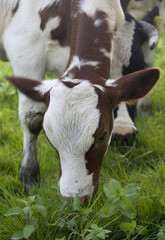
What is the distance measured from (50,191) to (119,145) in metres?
1.06

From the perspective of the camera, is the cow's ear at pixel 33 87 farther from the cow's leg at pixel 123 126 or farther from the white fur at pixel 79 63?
the cow's leg at pixel 123 126

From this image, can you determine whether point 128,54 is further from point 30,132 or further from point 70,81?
point 70,81

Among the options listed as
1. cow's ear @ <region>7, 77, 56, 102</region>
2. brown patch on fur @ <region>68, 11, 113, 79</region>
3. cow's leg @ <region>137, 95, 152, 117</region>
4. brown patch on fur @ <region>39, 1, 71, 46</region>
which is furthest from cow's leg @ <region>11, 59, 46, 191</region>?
cow's leg @ <region>137, 95, 152, 117</region>

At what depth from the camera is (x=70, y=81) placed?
238cm

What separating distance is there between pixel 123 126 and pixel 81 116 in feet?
3.97

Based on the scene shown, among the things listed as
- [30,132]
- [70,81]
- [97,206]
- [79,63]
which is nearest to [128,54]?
[79,63]

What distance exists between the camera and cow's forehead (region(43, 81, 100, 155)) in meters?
2.24

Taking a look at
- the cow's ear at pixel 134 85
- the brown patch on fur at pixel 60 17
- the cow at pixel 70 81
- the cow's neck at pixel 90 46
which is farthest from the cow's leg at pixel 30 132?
the cow's ear at pixel 134 85

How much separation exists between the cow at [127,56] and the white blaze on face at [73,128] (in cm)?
111

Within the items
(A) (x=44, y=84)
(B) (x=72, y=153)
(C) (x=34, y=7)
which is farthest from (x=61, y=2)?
(B) (x=72, y=153)

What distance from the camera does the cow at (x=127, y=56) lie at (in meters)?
3.42

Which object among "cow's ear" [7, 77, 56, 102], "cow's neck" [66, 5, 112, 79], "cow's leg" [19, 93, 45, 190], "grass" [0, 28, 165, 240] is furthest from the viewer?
"cow's leg" [19, 93, 45, 190]

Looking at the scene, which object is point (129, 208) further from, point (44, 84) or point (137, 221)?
point (44, 84)

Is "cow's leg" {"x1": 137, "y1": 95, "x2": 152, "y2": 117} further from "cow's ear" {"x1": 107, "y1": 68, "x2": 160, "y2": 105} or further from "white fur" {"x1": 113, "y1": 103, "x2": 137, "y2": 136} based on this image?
"cow's ear" {"x1": 107, "y1": 68, "x2": 160, "y2": 105}
